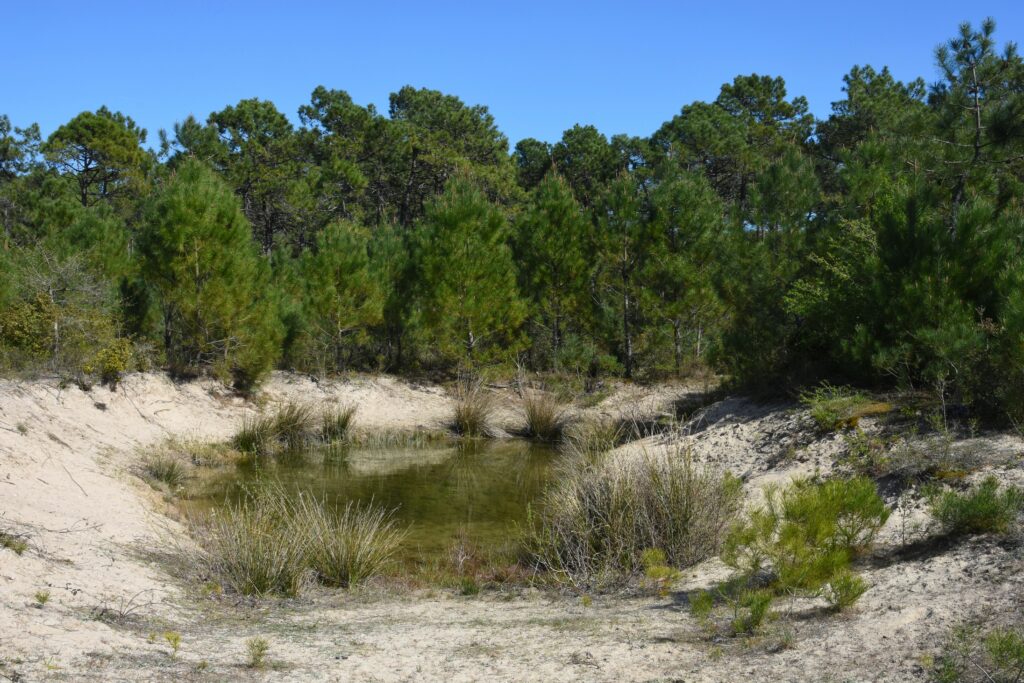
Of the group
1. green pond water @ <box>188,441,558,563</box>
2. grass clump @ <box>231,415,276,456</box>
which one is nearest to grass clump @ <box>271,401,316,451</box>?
grass clump @ <box>231,415,276,456</box>

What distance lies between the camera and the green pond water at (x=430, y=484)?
38.9ft

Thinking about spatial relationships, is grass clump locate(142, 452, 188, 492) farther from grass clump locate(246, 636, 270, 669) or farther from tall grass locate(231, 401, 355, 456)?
grass clump locate(246, 636, 270, 669)

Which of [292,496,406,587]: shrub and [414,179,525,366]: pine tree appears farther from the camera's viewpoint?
[414,179,525,366]: pine tree

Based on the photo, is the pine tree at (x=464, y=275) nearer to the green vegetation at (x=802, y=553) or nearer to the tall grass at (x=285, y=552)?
the tall grass at (x=285, y=552)

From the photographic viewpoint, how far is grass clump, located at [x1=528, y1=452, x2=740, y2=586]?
850cm

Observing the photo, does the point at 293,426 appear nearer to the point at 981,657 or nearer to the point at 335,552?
the point at 335,552

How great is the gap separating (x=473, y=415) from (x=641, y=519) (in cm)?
1168

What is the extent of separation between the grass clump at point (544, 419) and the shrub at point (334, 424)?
4024 mm

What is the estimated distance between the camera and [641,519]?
28.4 feet

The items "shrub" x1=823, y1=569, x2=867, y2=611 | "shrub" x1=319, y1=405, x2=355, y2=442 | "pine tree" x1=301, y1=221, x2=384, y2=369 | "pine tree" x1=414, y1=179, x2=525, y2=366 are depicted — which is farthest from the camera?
"pine tree" x1=414, y1=179, x2=525, y2=366

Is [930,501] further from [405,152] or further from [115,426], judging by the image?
[405,152]

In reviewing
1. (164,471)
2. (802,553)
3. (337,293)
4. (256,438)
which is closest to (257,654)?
(802,553)

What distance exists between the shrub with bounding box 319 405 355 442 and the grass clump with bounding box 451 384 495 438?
2536 millimetres

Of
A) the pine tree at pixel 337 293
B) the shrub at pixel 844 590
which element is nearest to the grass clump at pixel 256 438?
the pine tree at pixel 337 293
